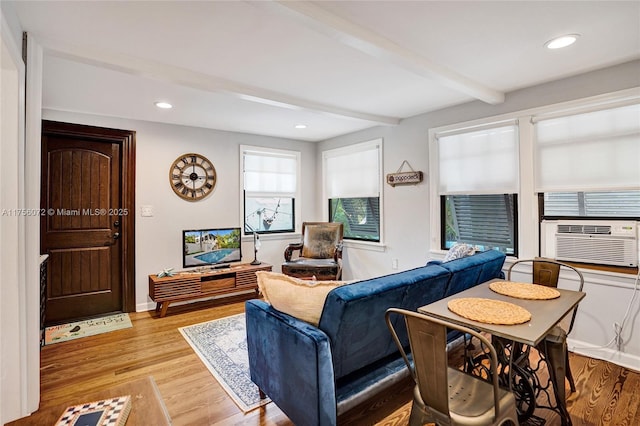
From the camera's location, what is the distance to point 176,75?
2.58 m

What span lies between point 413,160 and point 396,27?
218cm

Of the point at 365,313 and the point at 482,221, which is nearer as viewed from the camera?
the point at 365,313

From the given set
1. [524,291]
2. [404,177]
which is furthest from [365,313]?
[404,177]

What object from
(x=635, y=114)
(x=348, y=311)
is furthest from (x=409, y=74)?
(x=348, y=311)

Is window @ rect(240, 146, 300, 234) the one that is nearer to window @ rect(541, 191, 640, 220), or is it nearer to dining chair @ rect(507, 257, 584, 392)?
window @ rect(541, 191, 640, 220)

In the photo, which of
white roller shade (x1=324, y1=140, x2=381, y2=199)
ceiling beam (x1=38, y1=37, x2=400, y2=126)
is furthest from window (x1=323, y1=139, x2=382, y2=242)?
ceiling beam (x1=38, y1=37, x2=400, y2=126)

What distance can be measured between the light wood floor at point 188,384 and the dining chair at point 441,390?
68 cm

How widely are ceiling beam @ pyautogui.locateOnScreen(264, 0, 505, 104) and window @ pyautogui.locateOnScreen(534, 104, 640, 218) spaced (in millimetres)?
827

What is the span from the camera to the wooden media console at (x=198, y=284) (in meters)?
3.66

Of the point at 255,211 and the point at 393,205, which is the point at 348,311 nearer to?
the point at 393,205

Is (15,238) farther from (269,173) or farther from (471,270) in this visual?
(269,173)

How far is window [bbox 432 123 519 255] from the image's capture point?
3217 mm

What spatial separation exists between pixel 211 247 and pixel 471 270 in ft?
10.7

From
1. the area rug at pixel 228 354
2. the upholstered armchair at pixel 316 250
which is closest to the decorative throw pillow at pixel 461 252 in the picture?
the upholstered armchair at pixel 316 250
